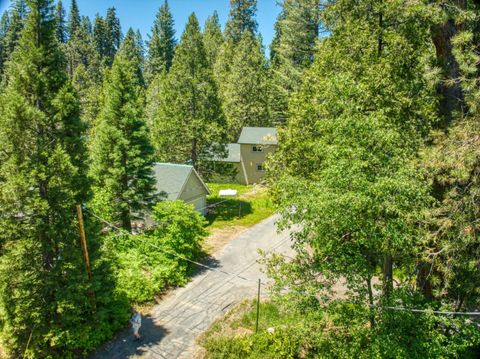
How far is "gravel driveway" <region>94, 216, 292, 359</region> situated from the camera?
13438mm

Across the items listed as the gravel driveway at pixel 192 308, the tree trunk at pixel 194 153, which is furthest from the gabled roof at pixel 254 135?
the gravel driveway at pixel 192 308

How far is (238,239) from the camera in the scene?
24688 mm

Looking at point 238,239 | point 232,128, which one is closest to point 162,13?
point 232,128

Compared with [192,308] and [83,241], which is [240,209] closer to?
[192,308]

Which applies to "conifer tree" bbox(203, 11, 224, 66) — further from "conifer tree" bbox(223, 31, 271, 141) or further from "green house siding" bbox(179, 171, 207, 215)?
"green house siding" bbox(179, 171, 207, 215)

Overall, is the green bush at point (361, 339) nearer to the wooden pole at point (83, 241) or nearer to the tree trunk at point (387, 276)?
the tree trunk at point (387, 276)

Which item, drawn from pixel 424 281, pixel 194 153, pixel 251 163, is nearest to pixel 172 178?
pixel 194 153

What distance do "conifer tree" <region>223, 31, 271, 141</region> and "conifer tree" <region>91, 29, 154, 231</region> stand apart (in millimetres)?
25806

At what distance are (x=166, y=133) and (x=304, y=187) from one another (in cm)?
2147

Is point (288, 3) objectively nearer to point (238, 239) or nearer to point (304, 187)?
point (238, 239)

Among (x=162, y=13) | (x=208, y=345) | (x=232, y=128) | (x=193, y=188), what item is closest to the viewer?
(x=208, y=345)

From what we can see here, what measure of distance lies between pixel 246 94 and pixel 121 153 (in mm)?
29067

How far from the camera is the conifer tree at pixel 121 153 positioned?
68.1 ft

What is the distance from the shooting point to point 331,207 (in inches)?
344
